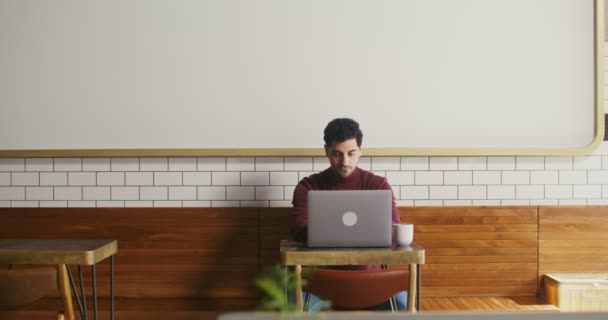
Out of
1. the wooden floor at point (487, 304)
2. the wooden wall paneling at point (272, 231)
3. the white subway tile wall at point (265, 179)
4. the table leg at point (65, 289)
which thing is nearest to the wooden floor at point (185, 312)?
the wooden floor at point (487, 304)

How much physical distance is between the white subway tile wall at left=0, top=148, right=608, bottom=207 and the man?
0.33 metres

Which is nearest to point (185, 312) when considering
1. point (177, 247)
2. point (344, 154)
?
point (177, 247)

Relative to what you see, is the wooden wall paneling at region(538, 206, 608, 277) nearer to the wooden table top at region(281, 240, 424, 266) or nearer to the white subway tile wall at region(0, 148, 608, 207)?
the white subway tile wall at region(0, 148, 608, 207)

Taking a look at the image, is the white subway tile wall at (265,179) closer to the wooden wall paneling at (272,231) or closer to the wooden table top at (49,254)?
the wooden wall paneling at (272,231)

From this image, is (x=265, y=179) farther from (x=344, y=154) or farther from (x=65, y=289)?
(x=65, y=289)

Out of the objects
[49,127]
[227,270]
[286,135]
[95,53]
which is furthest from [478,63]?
[49,127]

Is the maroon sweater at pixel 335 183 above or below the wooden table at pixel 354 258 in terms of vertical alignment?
above

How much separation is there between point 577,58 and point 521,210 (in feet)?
3.12

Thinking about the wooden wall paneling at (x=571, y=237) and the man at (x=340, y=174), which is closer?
the man at (x=340, y=174)

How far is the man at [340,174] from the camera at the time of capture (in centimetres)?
292

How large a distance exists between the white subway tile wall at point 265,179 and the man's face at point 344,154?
431 mm

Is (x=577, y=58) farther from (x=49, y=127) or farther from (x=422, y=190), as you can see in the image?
(x=49, y=127)

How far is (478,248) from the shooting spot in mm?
3447

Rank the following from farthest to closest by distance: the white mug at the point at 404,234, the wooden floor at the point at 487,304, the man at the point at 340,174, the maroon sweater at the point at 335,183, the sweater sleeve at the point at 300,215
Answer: the wooden floor at the point at 487,304
the maroon sweater at the point at 335,183
the man at the point at 340,174
the sweater sleeve at the point at 300,215
the white mug at the point at 404,234
